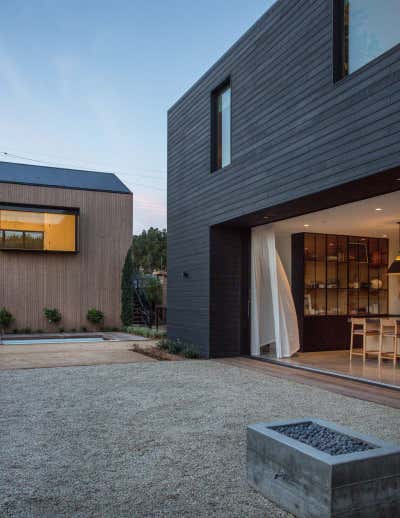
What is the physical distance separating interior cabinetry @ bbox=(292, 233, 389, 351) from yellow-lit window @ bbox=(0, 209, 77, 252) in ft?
25.1

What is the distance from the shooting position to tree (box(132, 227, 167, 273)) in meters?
34.2

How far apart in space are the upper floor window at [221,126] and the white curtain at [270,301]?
1.37 metres

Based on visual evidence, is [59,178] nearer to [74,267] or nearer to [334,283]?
[74,267]

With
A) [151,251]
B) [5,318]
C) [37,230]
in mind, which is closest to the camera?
[5,318]

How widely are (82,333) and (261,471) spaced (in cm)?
1243

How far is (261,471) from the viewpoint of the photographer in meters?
2.77

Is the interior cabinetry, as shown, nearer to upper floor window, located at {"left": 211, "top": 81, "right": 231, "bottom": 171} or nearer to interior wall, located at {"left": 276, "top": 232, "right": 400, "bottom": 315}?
interior wall, located at {"left": 276, "top": 232, "right": 400, "bottom": 315}

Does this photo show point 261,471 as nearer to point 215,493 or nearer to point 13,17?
point 215,493

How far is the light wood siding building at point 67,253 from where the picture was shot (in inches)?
562

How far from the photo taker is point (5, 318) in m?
13.9

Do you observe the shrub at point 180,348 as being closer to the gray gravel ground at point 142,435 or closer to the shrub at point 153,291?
the gray gravel ground at point 142,435

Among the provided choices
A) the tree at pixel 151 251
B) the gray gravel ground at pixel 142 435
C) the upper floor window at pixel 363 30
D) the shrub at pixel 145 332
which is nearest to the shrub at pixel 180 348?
the gray gravel ground at pixel 142 435

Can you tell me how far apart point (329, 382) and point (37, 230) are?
10.5 m

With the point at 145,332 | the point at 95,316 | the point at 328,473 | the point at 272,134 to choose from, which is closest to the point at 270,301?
the point at 272,134
